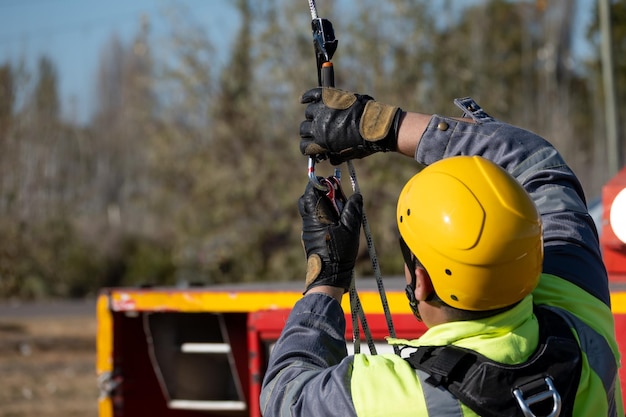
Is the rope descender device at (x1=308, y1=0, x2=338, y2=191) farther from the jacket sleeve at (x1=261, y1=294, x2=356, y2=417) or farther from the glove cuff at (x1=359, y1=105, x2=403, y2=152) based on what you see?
the jacket sleeve at (x1=261, y1=294, x2=356, y2=417)

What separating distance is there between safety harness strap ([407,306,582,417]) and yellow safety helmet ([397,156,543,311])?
0.36 feet

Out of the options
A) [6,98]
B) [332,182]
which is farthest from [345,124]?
[6,98]

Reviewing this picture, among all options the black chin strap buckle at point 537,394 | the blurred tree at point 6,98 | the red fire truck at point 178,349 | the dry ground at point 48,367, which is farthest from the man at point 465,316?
the blurred tree at point 6,98

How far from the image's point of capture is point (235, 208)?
16500mm

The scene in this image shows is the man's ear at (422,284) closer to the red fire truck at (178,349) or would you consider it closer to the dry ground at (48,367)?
the red fire truck at (178,349)

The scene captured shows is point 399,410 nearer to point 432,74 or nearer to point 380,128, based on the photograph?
point 380,128

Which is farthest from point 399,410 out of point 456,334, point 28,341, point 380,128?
point 28,341

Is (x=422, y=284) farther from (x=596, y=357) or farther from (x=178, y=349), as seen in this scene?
(x=178, y=349)

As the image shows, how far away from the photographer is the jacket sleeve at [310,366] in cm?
175

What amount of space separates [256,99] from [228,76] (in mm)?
649

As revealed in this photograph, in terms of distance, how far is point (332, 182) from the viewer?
2070mm

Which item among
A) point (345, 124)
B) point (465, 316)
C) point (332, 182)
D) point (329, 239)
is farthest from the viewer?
point (345, 124)

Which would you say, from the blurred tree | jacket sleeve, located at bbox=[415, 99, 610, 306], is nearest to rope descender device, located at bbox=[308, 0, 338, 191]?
jacket sleeve, located at bbox=[415, 99, 610, 306]

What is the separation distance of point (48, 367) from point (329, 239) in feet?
32.2
